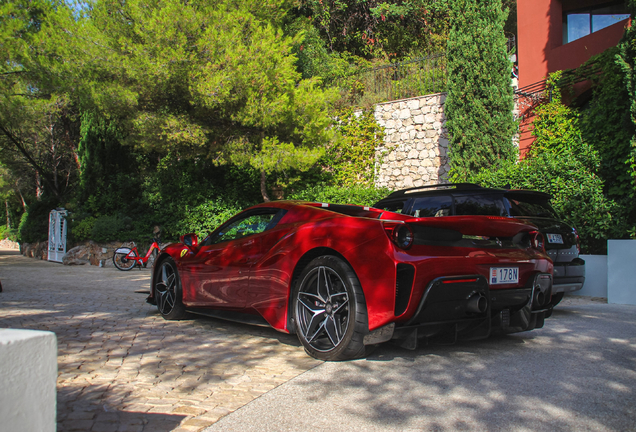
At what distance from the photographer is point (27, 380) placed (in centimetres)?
147

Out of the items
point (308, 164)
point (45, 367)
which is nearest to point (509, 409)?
point (45, 367)

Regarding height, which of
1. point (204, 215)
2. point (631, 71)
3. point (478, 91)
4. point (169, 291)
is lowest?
point (169, 291)

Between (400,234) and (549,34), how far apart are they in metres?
13.7

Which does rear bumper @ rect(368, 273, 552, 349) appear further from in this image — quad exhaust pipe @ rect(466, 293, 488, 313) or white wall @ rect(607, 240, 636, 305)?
white wall @ rect(607, 240, 636, 305)

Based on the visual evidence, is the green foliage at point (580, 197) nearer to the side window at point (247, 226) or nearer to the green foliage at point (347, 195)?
the green foliage at point (347, 195)

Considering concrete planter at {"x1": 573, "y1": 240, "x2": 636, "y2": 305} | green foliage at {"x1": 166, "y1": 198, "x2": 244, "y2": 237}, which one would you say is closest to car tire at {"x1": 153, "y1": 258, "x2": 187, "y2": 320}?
concrete planter at {"x1": 573, "y1": 240, "x2": 636, "y2": 305}

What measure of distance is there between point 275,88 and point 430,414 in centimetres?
1142

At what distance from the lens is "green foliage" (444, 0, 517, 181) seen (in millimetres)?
12539

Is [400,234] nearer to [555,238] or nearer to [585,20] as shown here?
[555,238]

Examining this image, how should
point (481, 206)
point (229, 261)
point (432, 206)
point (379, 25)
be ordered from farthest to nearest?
point (379, 25) < point (432, 206) < point (481, 206) < point (229, 261)

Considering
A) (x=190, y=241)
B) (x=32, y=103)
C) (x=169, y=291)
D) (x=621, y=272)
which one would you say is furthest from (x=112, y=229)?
(x=621, y=272)

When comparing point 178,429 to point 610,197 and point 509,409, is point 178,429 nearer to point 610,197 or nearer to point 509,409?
point 509,409

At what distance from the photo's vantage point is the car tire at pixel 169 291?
5543mm

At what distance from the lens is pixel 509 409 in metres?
2.73
